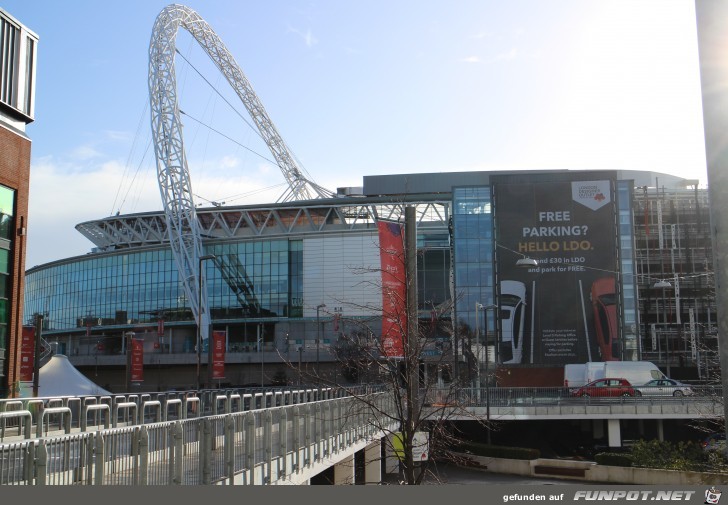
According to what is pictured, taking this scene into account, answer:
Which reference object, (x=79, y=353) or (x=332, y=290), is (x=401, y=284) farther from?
(x=79, y=353)

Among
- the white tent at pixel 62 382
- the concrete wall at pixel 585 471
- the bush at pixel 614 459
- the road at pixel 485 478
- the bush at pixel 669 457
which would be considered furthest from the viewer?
the bush at pixel 614 459

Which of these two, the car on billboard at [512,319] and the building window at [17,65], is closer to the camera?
the building window at [17,65]

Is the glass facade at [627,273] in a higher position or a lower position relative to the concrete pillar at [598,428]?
higher

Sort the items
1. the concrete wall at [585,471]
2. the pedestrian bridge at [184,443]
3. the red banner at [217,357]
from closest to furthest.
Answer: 1. the pedestrian bridge at [184,443]
2. the concrete wall at [585,471]
3. the red banner at [217,357]

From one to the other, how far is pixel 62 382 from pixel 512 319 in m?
49.7

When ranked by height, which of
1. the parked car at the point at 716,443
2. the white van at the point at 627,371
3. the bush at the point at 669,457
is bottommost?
the bush at the point at 669,457

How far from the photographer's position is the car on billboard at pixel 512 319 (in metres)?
79.8

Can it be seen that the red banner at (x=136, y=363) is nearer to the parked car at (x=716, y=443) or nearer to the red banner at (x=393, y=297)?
the parked car at (x=716, y=443)

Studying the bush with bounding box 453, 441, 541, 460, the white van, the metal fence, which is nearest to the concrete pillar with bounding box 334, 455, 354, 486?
the metal fence

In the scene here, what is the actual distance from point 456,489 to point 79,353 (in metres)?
108

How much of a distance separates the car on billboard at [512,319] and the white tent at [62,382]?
155 ft

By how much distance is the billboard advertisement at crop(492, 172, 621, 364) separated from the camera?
79625 millimetres

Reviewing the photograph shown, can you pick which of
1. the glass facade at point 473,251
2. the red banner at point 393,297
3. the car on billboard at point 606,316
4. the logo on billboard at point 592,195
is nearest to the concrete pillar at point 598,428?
the car on billboard at point 606,316

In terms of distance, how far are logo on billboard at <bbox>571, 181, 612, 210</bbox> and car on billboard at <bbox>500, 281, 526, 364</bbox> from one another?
32.6 ft
